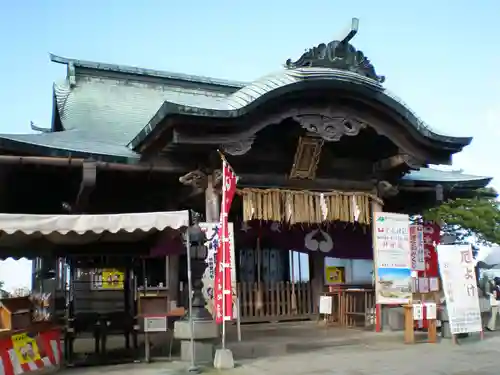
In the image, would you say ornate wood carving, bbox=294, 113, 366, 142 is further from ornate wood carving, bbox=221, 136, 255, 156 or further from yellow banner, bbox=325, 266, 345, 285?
yellow banner, bbox=325, 266, 345, 285

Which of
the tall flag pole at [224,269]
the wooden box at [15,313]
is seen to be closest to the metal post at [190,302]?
the tall flag pole at [224,269]

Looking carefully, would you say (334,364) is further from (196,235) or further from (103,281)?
(103,281)

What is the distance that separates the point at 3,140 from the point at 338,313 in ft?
26.6

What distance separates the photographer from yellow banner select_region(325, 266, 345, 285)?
14.1 meters

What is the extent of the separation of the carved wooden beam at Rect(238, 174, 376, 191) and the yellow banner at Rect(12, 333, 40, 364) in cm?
455

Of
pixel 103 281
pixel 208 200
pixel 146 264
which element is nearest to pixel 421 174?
pixel 208 200

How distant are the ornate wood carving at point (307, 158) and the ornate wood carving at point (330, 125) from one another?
36cm

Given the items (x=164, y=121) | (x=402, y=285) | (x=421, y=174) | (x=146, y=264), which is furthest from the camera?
(x=421, y=174)

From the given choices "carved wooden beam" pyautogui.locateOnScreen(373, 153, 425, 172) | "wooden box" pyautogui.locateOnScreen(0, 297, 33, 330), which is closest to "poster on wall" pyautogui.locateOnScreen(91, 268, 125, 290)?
"wooden box" pyautogui.locateOnScreen(0, 297, 33, 330)

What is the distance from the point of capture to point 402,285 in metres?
11.0

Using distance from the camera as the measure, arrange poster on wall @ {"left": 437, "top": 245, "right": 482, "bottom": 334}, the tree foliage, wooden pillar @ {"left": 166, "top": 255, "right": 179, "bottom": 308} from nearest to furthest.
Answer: poster on wall @ {"left": 437, "top": 245, "right": 482, "bottom": 334}, wooden pillar @ {"left": 166, "top": 255, "right": 179, "bottom": 308}, the tree foliage

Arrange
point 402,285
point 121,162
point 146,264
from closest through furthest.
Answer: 1. point 121,162
2. point 402,285
3. point 146,264

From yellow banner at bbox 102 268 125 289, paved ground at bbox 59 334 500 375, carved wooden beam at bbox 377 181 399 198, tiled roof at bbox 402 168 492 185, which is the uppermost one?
tiled roof at bbox 402 168 492 185

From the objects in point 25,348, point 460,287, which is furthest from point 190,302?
point 460,287
